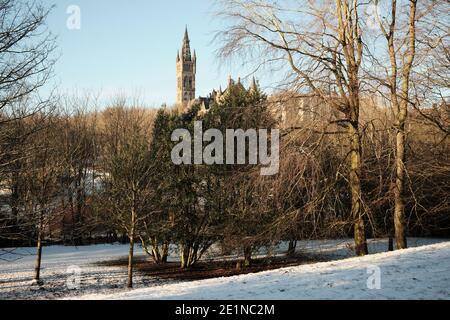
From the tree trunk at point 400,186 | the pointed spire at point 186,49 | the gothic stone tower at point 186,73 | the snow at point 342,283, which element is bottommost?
the snow at point 342,283

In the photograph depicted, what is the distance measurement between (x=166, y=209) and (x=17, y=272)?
737cm

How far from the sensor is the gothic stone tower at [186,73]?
123m

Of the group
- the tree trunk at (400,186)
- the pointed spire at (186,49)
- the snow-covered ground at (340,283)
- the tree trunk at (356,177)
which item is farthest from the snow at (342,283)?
the pointed spire at (186,49)

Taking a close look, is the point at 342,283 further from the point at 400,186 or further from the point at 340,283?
the point at 400,186

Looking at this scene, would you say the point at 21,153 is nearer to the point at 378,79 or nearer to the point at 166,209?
the point at 378,79

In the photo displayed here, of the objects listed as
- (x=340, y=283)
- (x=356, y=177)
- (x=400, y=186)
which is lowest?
(x=340, y=283)

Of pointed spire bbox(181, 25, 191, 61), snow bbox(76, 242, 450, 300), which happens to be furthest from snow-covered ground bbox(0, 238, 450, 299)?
pointed spire bbox(181, 25, 191, 61)

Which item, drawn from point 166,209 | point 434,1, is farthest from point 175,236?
point 434,1

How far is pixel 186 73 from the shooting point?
404 feet

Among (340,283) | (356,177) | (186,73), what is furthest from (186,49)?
(340,283)

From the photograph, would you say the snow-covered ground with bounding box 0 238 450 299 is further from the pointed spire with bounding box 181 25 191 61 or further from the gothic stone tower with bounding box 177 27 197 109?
the pointed spire with bounding box 181 25 191 61

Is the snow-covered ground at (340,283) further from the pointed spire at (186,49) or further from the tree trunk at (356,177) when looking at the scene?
the pointed spire at (186,49)
